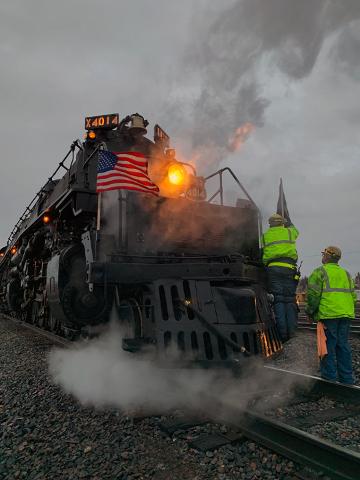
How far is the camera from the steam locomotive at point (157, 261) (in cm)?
379

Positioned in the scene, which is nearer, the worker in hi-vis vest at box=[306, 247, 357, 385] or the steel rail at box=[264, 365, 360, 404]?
the steel rail at box=[264, 365, 360, 404]

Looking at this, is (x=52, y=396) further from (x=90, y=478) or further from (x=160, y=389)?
(x=90, y=478)

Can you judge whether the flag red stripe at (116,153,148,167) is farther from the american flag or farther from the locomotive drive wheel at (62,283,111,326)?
the locomotive drive wheel at (62,283,111,326)

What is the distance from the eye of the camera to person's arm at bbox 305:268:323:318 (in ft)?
14.7

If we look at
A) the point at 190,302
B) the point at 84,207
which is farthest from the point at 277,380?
the point at 84,207

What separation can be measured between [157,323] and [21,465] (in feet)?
5.10

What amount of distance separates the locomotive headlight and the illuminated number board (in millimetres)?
1194

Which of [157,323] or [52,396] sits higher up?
[157,323]

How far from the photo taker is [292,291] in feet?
15.6

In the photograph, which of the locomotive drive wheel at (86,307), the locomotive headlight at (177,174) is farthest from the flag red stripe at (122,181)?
the locomotive drive wheel at (86,307)

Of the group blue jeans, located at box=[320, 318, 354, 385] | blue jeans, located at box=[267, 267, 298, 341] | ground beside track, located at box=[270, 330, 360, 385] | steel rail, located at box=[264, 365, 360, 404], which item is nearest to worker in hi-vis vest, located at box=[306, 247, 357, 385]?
blue jeans, located at box=[320, 318, 354, 385]

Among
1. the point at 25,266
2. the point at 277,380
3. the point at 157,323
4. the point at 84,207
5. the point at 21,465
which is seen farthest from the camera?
the point at 25,266

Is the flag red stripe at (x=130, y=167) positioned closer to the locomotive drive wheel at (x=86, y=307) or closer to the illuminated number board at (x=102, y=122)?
the illuminated number board at (x=102, y=122)

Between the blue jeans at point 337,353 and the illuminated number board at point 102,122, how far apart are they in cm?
429
